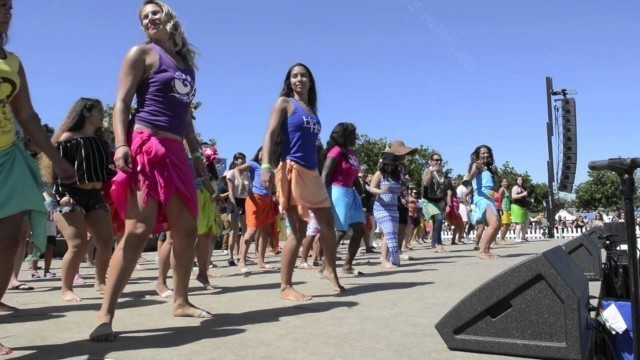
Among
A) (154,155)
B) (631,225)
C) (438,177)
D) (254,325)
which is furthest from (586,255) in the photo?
(438,177)

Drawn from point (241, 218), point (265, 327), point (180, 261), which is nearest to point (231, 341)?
point (265, 327)

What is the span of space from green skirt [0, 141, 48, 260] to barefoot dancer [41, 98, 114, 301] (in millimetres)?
2026

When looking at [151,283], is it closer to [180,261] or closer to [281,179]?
[281,179]

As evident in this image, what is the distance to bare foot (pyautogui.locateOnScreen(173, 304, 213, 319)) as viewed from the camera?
3.85m

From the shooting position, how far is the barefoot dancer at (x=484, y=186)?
8.91 m

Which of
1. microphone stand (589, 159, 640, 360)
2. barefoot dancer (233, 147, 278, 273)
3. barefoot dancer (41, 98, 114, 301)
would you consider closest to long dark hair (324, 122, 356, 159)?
barefoot dancer (233, 147, 278, 273)

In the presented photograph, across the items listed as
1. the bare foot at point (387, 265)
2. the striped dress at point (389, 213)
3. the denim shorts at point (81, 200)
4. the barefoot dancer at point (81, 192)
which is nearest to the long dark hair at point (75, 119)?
the barefoot dancer at point (81, 192)

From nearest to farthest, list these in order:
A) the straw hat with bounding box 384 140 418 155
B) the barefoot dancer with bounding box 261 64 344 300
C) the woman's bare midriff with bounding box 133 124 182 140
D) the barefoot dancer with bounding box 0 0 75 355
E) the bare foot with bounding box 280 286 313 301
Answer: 1. the barefoot dancer with bounding box 0 0 75 355
2. the woman's bare midriff with bounding box 133 124 182 140
3. the bare foot with bounding box 280 286 313 301
4. the barefoot dancer with bounding box 261 64 344 300
5. the straw hat with bounding box 384 140 418 155

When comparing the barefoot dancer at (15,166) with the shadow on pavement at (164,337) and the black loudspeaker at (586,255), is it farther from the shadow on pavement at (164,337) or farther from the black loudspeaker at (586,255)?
the black loudspeaker at (586,255)

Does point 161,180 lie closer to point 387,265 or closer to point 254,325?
point 254,325

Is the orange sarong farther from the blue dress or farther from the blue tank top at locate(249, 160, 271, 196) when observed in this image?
the blue dress

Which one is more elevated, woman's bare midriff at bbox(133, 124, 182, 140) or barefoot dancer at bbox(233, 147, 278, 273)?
woman's bare midriff at bbox(133, 124, 182, 140)

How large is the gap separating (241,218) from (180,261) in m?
6.30

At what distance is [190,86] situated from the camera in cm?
377
